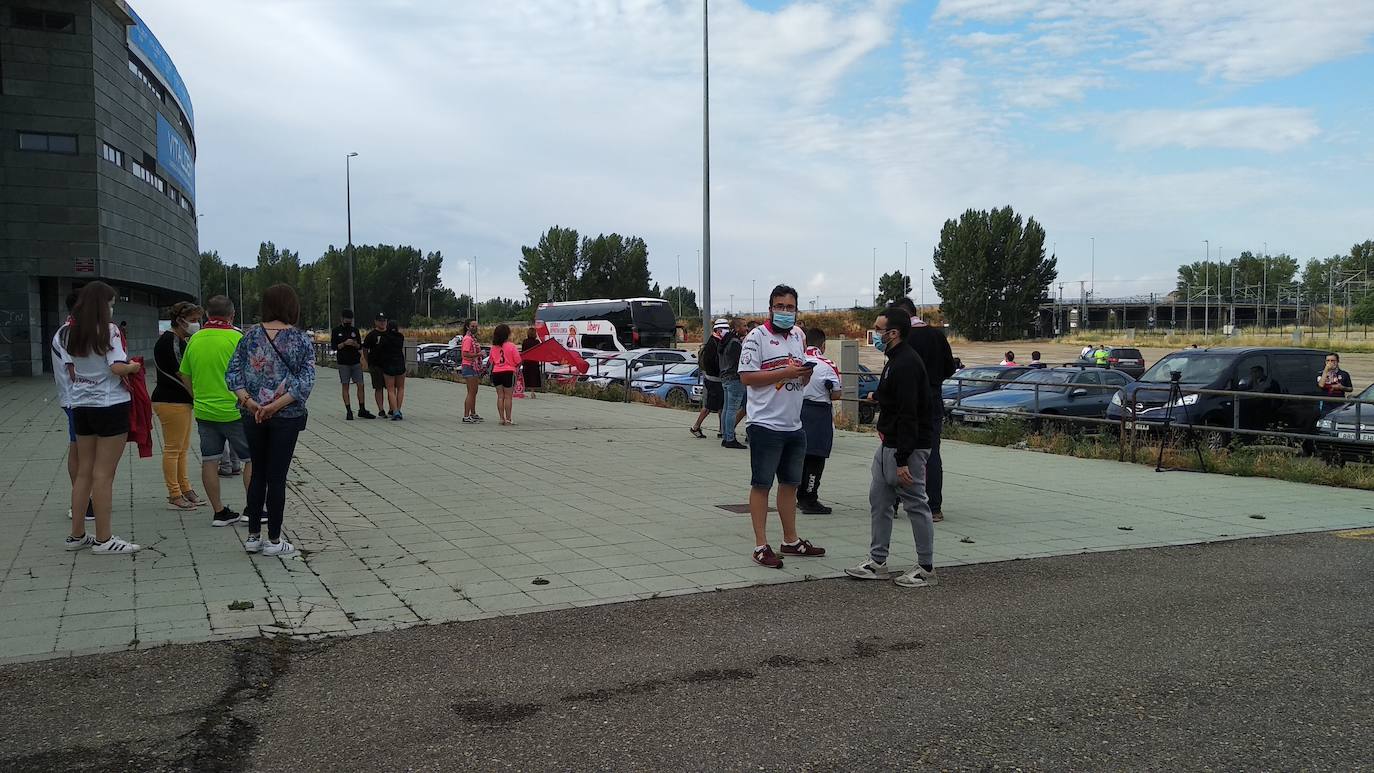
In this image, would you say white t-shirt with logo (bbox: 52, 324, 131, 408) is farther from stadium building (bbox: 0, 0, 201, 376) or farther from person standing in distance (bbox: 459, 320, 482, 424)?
stadium building (bbox: 0, 0, 201, 376)

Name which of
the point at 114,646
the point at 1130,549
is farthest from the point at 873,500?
the point at 114,646

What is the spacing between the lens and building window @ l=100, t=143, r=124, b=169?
120 ft

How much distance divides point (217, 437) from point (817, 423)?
479 cm

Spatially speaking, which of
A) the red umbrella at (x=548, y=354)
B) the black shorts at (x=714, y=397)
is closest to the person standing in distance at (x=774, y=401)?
the black shorts at (x=714, y=397)

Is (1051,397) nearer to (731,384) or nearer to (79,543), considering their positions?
(731,384)

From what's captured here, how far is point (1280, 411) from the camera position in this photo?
13844mm

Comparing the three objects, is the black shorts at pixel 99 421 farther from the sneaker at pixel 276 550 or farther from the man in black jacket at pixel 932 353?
the man in black jacket at pixel 932 353

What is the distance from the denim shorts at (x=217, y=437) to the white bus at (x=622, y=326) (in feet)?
128

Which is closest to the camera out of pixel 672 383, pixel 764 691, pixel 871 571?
pixel 764 691

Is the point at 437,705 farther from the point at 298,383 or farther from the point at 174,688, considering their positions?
the point at 298,383

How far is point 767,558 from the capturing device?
682cm

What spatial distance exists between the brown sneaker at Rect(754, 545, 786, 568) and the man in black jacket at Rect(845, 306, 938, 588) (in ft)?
1.55

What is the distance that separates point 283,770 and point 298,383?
3587mm

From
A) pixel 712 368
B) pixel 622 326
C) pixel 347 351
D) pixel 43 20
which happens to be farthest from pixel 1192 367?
pixel 622 326
